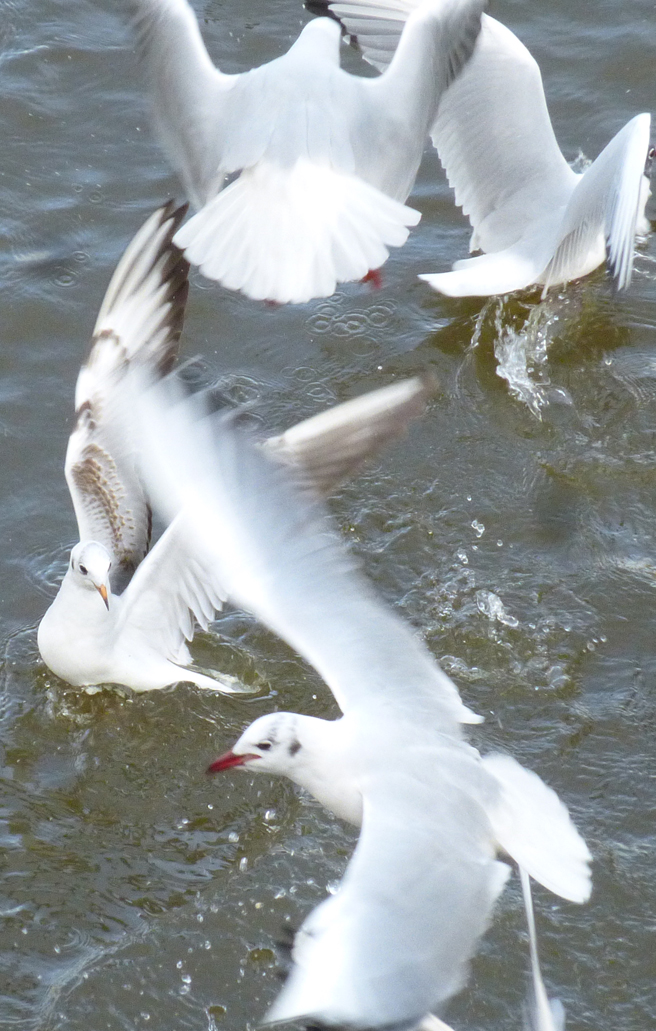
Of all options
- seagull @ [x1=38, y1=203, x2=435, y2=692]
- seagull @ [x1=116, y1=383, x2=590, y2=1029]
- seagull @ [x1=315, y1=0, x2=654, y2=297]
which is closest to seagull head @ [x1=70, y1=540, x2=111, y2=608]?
seagull @ [x1=38, y1=203, x2=435, y2=692]

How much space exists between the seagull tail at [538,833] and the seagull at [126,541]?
1.29m

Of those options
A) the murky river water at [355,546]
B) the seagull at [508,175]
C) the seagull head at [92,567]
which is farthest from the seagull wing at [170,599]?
the seagull at [508,175]

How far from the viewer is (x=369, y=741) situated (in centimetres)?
328

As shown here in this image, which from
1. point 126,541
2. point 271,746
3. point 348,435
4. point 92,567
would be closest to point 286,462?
point 348,435

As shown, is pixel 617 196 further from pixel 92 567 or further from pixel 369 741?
pixel 369 741

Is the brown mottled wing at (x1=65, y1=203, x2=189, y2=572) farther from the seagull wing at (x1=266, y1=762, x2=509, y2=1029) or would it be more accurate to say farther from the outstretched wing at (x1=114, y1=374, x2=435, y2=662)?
the seagull wing at (x1=266, y1=762, x2=509, y2=1029)

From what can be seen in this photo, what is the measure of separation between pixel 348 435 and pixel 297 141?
150cm

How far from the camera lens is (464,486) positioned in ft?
17.1

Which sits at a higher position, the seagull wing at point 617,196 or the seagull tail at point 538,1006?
the seagull wing at point 617,196

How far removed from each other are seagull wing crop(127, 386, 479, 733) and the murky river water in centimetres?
82

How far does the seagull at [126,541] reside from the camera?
14.1 feet

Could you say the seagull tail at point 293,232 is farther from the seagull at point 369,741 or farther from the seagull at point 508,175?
the seagull at point 369,741

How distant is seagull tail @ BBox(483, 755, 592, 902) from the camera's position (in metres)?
3.02

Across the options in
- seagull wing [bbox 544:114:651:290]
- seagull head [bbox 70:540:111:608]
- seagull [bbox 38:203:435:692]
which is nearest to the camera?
seagull head [bbox 70:540:111:608]
